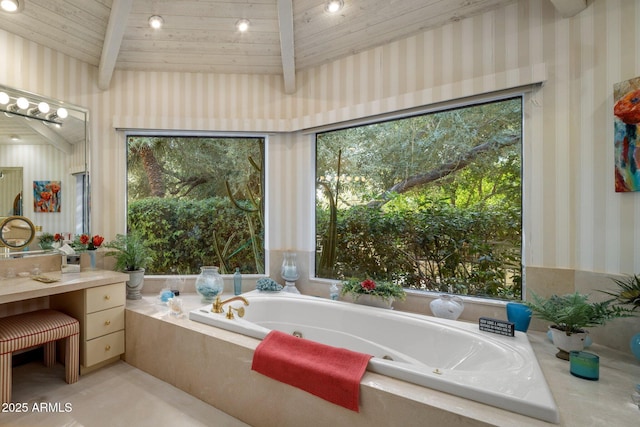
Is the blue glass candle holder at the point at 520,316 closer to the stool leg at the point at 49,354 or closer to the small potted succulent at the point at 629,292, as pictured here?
the small potted succulent at the point at 629,292

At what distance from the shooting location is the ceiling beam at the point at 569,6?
189 centimetres

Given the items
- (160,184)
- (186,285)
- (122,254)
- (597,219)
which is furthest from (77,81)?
(597,219)

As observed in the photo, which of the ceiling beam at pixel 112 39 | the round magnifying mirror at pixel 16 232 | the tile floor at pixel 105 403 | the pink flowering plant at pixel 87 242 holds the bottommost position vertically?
the tile floor at pixel 105 403

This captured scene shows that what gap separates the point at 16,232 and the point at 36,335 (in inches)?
39.2

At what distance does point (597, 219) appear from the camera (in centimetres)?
190

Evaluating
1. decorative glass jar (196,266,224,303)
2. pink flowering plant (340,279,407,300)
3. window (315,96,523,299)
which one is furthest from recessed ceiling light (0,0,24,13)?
pink flowering plant (340,279,407,300)

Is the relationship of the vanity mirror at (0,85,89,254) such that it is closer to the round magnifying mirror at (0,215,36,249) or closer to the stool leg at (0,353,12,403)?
the round magnifying mirror at (0,215,36,249)

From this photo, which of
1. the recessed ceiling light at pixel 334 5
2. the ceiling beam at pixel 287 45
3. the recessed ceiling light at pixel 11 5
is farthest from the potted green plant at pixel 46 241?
the recessed ceiling light at pixel 334 5

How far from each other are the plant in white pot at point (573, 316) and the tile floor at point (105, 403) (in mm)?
1952

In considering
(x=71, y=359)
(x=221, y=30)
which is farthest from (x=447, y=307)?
(x=221, y=30)

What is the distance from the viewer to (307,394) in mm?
1524

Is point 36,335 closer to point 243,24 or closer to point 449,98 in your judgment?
point 243,24

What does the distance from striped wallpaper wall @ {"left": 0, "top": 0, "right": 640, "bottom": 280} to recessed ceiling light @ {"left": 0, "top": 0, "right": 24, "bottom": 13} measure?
0.79ft

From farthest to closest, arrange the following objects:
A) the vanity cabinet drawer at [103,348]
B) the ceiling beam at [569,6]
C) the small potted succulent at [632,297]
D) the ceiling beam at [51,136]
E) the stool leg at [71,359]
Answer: the ceiling beam at [51,136]
the vanity cabinet drawer at [103,348]
the stool leg at [71,359]
the ceiling beam at [569,6]
the small potted succulent at [632,297]
